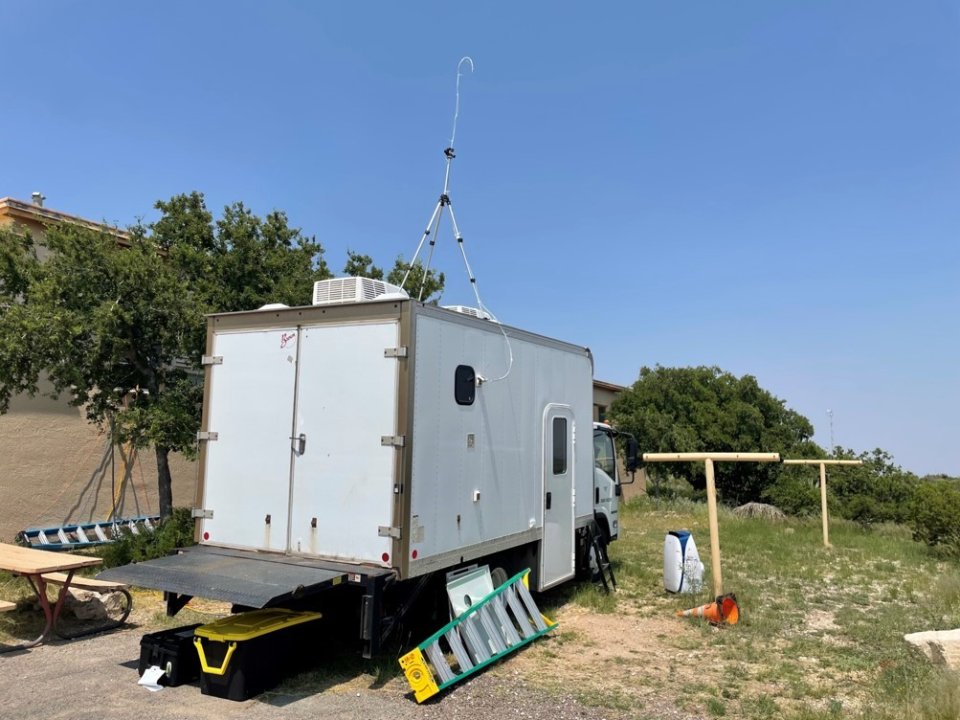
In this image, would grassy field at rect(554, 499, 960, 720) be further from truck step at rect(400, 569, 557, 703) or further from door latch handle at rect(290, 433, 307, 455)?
door latch handle at rect(290, 433, 307, 455)

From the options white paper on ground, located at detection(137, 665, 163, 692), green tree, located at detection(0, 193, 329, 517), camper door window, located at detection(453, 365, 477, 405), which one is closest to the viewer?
white paper on ground, located at detection(137, 665, 163, 692)

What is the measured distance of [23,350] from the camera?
8289 mm

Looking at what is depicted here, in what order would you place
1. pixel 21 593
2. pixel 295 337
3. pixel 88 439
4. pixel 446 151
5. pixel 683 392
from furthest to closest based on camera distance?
pixel 683 392, pixel 88 439, pixel 21 593, pixel 446 151, pixel 295 337

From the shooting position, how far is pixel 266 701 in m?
5.11

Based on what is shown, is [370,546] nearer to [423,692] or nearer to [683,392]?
[423,692]

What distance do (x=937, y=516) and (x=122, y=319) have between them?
46.1 ft

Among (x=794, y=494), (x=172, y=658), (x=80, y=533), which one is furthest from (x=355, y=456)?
(x=794, y=494)

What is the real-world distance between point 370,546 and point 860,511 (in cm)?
1928

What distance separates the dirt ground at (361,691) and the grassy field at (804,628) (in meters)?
0.18

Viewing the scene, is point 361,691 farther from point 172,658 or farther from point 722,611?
point 722,611

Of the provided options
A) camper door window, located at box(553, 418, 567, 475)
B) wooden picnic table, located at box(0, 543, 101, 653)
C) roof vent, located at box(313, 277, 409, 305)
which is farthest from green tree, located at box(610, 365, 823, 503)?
wooden picnic table, located at box(0, 543, 101, 653)

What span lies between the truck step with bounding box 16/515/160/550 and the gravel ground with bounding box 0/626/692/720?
4.37 meters

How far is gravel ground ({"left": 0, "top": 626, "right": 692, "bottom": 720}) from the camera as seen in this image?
4.85 metres

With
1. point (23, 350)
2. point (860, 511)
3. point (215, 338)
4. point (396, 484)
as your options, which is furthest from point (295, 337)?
point (860, 511)
